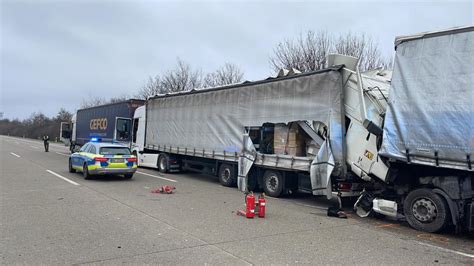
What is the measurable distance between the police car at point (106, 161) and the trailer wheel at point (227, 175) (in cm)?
342

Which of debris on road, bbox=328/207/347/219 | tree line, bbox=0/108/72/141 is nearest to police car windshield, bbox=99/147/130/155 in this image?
debris on road, bbox=328/207/347/219

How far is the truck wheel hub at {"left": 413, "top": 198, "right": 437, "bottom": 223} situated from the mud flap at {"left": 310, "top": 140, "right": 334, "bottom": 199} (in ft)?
6.97

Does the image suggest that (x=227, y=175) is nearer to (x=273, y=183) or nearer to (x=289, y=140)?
(x=273, y=183)

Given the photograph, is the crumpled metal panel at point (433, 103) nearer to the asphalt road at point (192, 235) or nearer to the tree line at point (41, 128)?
the asphalt road at point (192, 235)

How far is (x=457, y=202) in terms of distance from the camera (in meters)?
7.03

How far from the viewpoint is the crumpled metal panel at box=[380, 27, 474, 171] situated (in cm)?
668

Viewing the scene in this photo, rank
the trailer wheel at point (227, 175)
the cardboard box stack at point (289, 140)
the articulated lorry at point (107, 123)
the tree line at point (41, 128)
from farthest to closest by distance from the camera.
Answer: the tree line at point (41, 128) → the articulated lorry at point (107, 123) → the trailer wheel at point (227, 175) → the cardboard box stack at point (289, 140)

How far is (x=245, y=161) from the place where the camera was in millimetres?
12180

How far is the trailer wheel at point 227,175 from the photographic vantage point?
13266 millimetres

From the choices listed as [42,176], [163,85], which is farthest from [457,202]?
[163,85]

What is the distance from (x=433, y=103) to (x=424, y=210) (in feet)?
6.70

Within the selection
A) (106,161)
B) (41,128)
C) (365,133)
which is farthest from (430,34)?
(41,128)

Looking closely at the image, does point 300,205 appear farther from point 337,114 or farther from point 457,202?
point 457,202

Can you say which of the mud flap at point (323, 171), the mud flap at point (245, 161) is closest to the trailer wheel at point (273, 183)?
the mud flap at point (245, 161)
